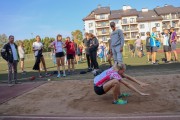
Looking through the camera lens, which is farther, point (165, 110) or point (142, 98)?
point (142, 98)

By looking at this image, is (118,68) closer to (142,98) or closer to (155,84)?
(142,98)

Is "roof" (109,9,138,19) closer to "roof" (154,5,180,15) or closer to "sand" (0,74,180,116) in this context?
"roof" (154,5,180,15)

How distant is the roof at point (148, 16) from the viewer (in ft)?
311

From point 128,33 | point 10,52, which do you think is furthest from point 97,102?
point 128,33

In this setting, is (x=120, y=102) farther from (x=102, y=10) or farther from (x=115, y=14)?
(x=115, y=14)

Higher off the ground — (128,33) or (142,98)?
(128,33)

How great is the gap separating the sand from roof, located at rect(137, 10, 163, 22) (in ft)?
287

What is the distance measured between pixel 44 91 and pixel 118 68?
3.40 m

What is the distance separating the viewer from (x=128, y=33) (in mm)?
97312

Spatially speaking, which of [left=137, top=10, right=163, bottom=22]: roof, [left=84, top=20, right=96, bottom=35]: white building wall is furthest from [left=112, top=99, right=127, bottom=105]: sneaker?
[left=84, top=20, right=96, bottom=35]: white building wall

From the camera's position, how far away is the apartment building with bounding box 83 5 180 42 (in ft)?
313

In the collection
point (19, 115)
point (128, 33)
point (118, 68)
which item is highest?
point (128, 33)

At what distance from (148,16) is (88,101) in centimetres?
9251

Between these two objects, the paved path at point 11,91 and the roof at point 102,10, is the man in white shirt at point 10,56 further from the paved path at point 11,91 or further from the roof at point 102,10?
the roof at point 102,10
